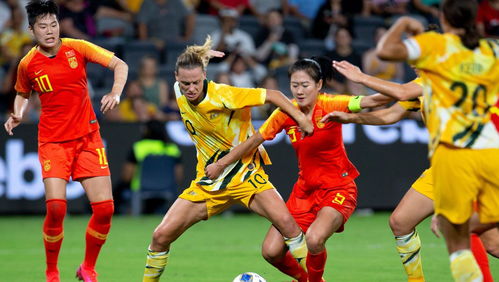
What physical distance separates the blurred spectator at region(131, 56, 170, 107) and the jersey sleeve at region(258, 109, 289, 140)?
7.67 m

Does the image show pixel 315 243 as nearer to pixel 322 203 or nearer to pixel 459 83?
pixel 322 203

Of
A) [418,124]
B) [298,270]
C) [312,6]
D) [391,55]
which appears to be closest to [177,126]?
Result: [418,124]

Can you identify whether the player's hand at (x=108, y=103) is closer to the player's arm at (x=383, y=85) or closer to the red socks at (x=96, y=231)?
the red socks at (x=96, y=231)

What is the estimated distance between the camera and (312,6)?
57.7 ft

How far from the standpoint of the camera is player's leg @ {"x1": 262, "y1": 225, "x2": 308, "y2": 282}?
7.35 m

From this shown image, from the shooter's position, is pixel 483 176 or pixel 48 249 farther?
pixel 48 249

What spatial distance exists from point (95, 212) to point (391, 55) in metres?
3.29

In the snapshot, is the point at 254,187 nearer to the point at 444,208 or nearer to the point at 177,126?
the point at 444,208

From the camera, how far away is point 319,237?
278 inches

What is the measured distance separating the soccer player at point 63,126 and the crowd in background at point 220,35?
6.23 m

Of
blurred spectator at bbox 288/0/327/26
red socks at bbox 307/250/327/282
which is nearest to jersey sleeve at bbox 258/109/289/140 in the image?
red socks at bbox 307/250/327/282

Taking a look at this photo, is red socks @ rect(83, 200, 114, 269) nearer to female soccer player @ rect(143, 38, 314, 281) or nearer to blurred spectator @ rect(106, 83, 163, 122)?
female soccer player @ rect(143, 38, 314, 281)

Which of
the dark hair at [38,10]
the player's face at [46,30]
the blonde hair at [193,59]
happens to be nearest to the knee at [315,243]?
the blonde hair at [193,59]

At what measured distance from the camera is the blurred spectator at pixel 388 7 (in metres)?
17.7
